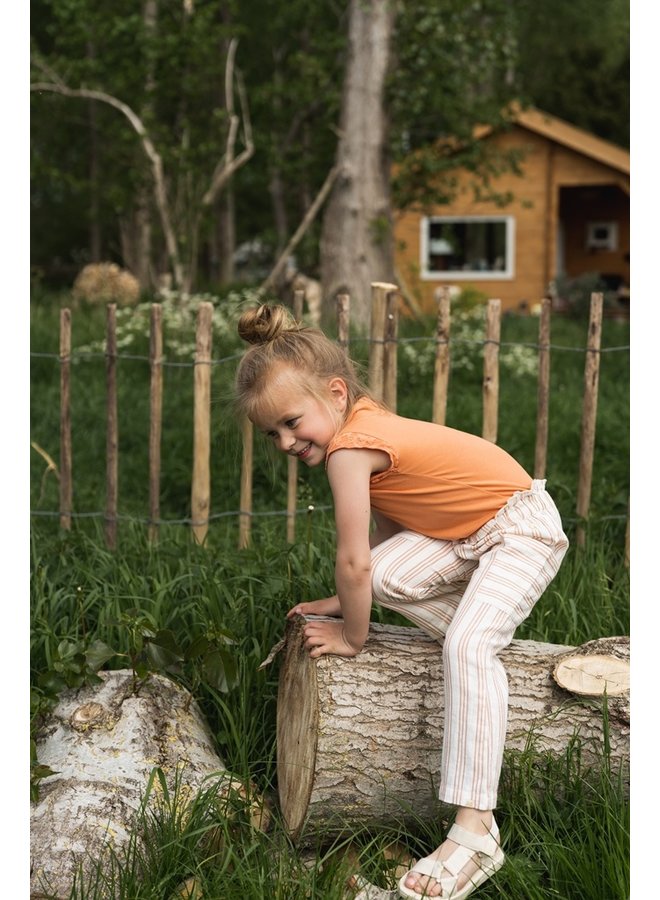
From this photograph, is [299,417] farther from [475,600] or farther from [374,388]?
[374,388]

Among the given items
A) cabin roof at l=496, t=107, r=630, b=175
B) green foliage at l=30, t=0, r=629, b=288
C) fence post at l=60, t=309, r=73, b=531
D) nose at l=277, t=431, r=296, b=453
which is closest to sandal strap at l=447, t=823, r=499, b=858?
nose at l=277, t=431, r=296, b=453

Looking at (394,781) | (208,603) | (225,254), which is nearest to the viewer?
(394,781)

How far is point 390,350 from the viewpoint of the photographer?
4539 mm

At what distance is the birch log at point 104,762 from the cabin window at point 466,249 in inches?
642

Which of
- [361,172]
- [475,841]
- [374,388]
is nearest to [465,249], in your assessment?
[361,172]

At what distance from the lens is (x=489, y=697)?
2.57 m

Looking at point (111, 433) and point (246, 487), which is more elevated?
point (111, 433)

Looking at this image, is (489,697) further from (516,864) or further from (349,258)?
(349,258)

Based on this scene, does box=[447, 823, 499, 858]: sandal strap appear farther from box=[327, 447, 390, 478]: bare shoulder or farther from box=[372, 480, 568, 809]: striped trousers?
box=[327, 447, 390, 478]: bare shoulder

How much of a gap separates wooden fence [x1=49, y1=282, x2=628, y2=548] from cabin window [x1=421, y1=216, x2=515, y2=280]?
14.4 meters

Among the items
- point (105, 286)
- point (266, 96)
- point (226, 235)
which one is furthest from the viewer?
point (226, 235)

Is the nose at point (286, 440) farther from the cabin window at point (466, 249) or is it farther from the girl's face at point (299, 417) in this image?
the cabin window at point (466, 249)

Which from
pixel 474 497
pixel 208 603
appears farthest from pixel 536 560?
pixel 208 603
